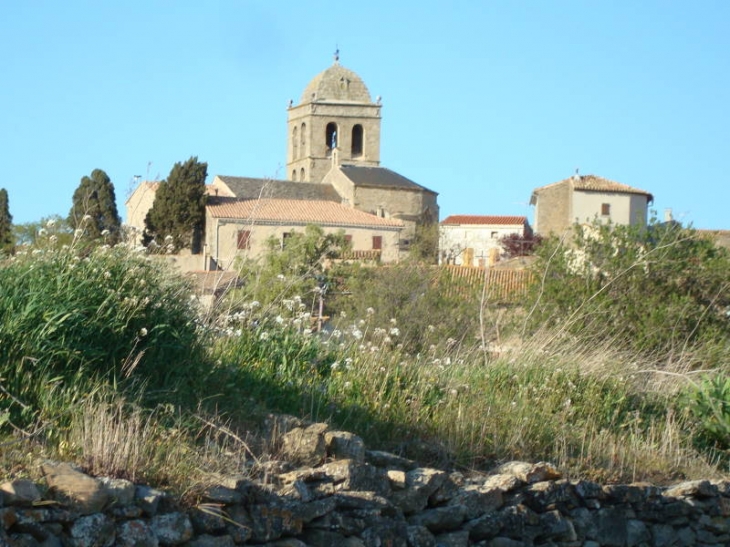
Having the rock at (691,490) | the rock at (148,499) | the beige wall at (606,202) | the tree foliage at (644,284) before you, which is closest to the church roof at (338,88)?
the beige wall at (606,202)

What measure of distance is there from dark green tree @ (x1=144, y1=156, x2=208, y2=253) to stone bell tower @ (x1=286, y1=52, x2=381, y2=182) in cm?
3809

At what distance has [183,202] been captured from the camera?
68.7 metres

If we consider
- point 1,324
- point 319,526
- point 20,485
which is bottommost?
point 319,526

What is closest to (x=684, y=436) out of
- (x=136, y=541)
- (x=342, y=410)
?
(x=342, y=410)

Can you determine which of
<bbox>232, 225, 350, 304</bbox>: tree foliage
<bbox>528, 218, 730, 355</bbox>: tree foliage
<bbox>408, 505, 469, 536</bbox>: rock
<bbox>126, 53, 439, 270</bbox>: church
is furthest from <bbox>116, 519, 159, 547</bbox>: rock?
<bbox>126, 53, 439, 270</bbox>: church

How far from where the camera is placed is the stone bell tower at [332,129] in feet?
357

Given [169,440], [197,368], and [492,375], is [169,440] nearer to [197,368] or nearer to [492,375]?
[197,368]

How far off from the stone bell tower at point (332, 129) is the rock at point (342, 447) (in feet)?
335

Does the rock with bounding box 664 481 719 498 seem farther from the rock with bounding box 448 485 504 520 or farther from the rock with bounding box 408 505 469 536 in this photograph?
the rock with bounding box 408 505 469 536

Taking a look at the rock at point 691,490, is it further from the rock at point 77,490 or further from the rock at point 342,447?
the rock at point 77,490

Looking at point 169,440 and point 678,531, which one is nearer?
point 169,440

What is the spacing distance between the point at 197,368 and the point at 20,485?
224 centimetres

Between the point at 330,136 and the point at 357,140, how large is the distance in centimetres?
302

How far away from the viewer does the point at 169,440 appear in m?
5.15
